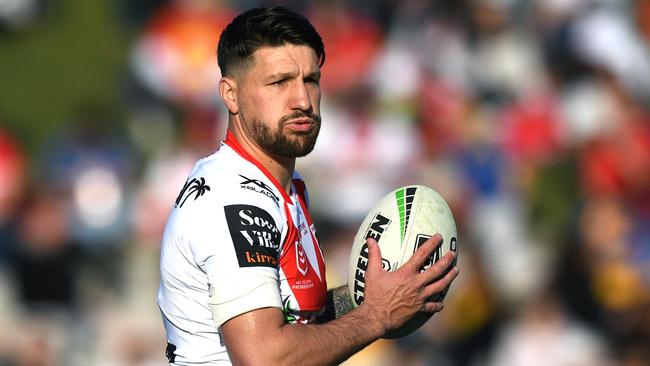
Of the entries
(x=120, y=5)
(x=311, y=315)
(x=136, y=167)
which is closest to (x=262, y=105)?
(x=311, y=315)

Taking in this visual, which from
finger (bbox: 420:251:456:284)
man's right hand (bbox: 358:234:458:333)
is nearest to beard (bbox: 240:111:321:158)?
man's right hand (bbox: 358:234:458:333)

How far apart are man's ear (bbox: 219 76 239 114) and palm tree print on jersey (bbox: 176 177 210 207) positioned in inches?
15.8

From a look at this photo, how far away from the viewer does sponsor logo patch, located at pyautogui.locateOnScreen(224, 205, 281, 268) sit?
12.9 ft

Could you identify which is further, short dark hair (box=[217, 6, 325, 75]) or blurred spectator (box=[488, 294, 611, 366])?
blurred spectator (box=[488, 294, 611, 366])

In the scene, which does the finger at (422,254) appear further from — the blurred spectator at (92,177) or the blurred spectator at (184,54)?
the blurred spectator at (184,54)

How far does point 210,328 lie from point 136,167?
715 cm

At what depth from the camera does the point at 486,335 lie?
10023 mm

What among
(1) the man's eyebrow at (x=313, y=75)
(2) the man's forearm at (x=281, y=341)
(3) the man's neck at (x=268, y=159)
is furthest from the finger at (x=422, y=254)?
(1) the man's eyebrow at (x=313, y=75)

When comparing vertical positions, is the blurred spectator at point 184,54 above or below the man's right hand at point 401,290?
above

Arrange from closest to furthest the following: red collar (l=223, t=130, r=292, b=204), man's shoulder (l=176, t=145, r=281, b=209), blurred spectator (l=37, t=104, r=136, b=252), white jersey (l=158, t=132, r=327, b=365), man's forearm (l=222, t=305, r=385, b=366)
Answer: man's forearm (l=222, t=305, r=385, b=366) < white jersey (l=158, t=132, r=327, b=365) < man's shoulder (l=176, t=145, r=281, b=209) < red collar (l=223, t=130, r=292, b=204) < blurred spectator (l=37, t=104, r=136, b=252)

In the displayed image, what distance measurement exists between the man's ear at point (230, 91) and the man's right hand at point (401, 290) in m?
0.87

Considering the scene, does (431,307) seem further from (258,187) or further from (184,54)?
(184,54)

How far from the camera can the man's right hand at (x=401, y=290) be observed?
4160 millimetres

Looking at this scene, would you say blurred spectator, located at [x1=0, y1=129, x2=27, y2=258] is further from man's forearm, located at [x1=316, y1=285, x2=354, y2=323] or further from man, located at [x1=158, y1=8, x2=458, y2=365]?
man, located at [x1=158, y1=8, x2=458, y2=365]
